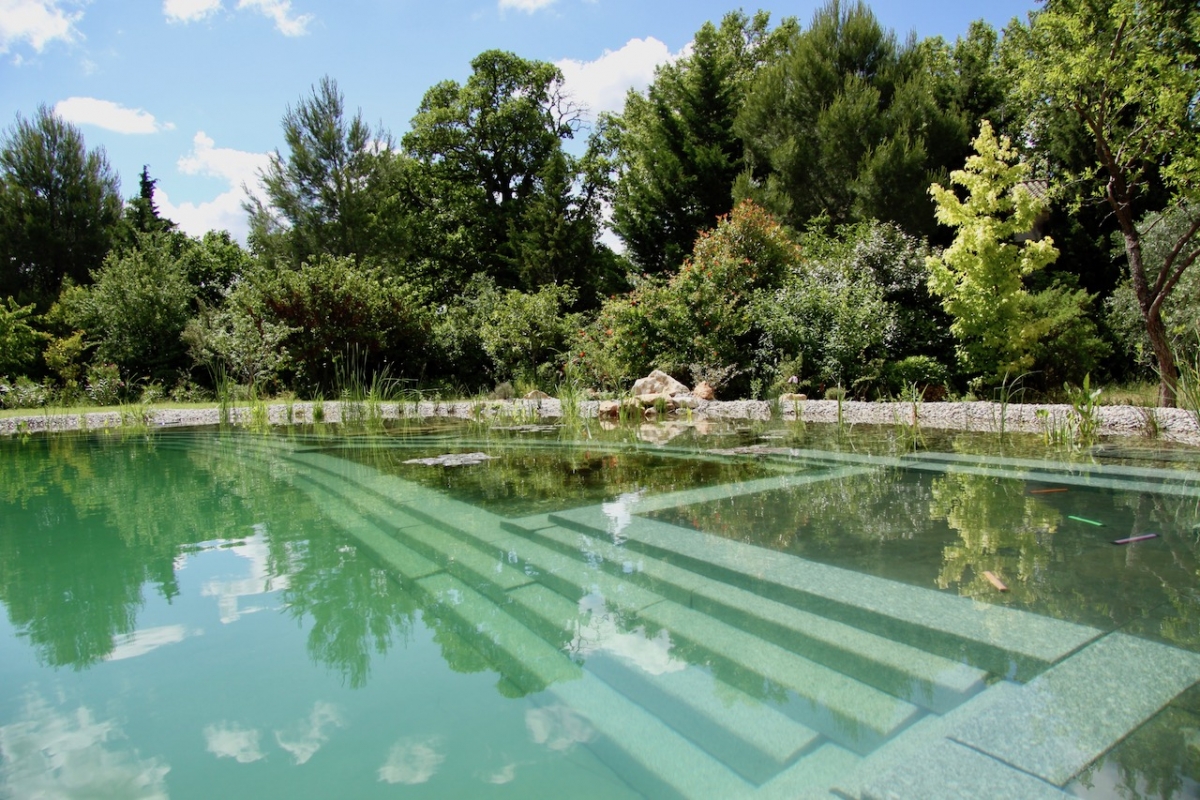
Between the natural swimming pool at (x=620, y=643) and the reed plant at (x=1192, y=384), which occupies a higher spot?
the reed plant at (x=1192, y=384)

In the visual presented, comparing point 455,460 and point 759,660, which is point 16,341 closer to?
point 455,460

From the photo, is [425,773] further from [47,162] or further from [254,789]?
[47,162]

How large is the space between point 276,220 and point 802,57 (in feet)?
43.6

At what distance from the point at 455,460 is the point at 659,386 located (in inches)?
182

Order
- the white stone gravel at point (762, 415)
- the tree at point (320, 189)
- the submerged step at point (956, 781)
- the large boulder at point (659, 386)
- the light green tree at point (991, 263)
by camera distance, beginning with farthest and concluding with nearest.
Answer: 1. the tree at point (320, 189)
2. the large boulder at point (659, 386)
3. the light green tree at point (991, 263)
4. the white stone gravel at point (762, 415)
5. the submerged step at point (956, 781)

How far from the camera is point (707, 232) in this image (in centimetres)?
1253

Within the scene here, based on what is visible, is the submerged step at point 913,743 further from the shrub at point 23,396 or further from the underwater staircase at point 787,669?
the shrub at point 23,396

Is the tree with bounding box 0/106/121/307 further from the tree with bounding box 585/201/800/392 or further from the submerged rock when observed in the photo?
the submerged rock

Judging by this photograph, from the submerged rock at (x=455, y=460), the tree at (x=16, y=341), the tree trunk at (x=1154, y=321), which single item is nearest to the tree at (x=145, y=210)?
the tree at (x=16, y=341)

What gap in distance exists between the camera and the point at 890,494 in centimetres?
351

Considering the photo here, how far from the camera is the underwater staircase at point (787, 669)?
49.0 inches

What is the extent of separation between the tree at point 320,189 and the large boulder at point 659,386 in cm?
1025

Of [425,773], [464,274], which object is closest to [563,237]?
[464,274]

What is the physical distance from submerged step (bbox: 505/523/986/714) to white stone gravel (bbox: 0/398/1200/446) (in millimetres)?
4187
